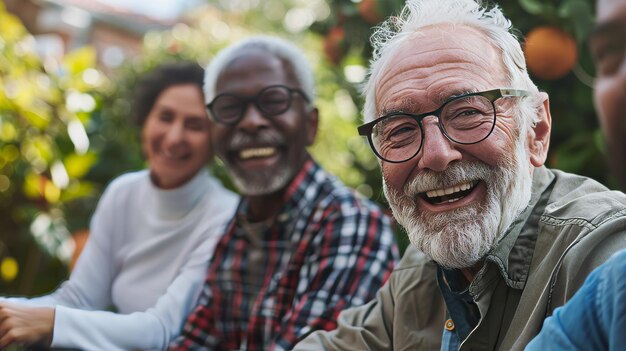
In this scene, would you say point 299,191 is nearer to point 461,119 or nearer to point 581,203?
point 461,119

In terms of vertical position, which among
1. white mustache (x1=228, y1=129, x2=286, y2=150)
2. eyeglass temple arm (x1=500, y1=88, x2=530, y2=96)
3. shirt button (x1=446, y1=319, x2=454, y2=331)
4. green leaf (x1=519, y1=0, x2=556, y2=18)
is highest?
green leaf (x1=519, y1=0, x2=556, y2=18)

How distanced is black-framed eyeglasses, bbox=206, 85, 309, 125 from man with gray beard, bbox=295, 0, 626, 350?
0.80 m

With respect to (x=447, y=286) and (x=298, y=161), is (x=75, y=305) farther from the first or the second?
(x=447, y=286)

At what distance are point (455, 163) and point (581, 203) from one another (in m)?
0.29

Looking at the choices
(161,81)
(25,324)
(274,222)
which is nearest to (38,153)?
(161,81)

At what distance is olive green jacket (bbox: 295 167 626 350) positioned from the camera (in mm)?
1476

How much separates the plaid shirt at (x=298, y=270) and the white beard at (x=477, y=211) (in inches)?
26.5

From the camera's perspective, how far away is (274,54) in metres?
2.80

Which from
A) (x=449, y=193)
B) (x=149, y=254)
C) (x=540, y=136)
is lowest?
(x=149, y=254)

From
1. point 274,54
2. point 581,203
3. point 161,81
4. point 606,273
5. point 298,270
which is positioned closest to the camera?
point 606,273

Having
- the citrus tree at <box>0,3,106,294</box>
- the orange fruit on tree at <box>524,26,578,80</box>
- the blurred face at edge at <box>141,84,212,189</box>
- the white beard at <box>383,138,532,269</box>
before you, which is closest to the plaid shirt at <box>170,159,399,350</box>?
the blurred face at edge at <box>141,84,212,189</box>

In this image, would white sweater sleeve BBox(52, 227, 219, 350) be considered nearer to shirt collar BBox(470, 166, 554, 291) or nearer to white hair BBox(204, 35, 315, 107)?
white hair BBox(204, 35, 315, 107)

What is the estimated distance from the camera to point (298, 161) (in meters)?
2.76

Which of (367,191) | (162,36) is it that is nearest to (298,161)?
(367,191)
